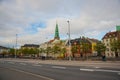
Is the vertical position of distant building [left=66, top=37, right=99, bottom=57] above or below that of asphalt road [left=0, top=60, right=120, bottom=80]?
above

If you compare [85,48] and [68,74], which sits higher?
[85,48]

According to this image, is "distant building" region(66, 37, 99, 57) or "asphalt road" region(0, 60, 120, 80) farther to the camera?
"distant building" region(66, 37, 99, 57)

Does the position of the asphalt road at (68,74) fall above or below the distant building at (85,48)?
below

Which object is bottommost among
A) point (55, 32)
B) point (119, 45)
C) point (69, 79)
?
point (69, 79)

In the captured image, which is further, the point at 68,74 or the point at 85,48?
the point at 85,48

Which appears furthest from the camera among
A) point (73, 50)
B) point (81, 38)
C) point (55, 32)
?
point (55, 32)

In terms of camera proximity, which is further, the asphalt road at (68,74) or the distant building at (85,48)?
the distant building at (85,48)

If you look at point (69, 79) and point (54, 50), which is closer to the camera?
point (69, 79)

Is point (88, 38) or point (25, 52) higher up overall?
point (88, 38)

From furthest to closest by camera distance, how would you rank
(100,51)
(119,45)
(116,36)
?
(116,36) < (100,51) < (119,45)

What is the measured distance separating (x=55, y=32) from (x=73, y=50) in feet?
187

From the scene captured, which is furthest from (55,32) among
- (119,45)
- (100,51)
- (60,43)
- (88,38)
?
(119,45)

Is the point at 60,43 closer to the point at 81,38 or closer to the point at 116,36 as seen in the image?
the point at 81,38

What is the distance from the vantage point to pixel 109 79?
12.0m
